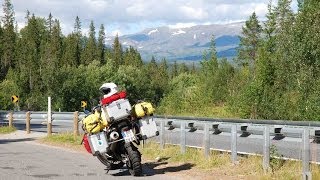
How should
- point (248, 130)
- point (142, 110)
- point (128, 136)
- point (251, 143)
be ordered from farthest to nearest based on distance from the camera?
1. point (248, 130)
2. point (251, 143)
3. point (142, 110)
4. point (128, 136)

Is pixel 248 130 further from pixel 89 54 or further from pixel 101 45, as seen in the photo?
pixel 101 45

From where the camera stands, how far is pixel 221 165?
12.1 m

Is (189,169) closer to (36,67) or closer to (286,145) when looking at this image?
(286,145)

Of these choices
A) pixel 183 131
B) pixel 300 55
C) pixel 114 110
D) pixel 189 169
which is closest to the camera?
pixel 114 110

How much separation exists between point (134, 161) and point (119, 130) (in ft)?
2.49

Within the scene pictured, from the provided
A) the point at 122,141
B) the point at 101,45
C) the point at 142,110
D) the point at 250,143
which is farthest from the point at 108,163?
the point at 101,45

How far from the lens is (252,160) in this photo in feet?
38.1

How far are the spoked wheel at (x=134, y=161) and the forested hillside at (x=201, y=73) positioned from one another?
789cm

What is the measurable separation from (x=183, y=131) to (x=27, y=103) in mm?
78341

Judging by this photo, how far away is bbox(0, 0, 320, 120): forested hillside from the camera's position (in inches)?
1291

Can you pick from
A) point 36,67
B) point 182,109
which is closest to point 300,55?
point 182,109

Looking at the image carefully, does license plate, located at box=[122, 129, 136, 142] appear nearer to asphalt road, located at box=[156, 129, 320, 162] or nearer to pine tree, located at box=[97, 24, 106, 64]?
asphalt road, located at box=[156, 129, 320, 162]

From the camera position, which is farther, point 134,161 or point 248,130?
point 248,130

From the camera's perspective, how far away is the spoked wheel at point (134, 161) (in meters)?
11.0
